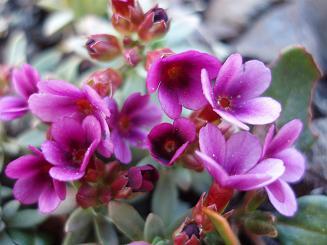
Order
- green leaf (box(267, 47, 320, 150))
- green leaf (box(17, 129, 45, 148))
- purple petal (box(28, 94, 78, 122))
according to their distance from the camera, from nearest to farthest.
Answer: purple petal (box(28, 94, 78, 122)) < green leaf (box(267, 47, 320, 150)) < green leaf (box(17, 129, 45, 148))

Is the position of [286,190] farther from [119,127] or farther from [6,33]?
[6,33]

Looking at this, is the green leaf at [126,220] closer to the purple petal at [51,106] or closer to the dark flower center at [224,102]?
the purple petal at [51,106]

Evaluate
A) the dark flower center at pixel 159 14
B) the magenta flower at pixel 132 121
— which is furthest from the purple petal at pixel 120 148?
the dark flower center at pixel 159 14

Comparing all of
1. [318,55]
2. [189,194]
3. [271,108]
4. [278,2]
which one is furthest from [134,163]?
[278,2]

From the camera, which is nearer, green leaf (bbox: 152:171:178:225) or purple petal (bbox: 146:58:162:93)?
purple petal (bbox: 146:58:162:93)

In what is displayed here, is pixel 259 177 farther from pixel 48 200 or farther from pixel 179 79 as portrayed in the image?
pixel 48 200

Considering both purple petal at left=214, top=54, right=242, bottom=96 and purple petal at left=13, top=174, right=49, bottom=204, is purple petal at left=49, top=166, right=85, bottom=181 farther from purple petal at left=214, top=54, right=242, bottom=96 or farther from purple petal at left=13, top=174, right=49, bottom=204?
purple petal at left=214, top=54, right=242, bottom=96

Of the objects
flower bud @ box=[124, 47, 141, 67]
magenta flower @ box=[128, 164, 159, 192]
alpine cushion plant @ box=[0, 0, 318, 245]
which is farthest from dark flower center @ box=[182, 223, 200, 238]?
flower bud @ box=[124, 47, 141, 67]
